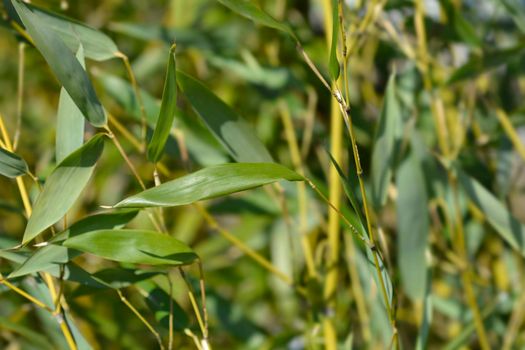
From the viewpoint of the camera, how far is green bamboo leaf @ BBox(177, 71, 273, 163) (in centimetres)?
→ 58

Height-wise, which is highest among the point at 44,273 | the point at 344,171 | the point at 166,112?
the point at 166,112

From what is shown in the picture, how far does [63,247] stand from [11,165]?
6cm

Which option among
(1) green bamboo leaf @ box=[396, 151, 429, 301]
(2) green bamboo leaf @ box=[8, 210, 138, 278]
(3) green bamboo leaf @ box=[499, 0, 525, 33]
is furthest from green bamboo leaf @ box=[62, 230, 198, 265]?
(3) green bamboo leaf @ box=[499, 0, 525, 33]

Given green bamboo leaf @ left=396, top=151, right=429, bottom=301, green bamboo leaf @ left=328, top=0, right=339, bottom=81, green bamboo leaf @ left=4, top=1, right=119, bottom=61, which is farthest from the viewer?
green bamboo leaf @ left=396, top=151, right=429, bottom=301

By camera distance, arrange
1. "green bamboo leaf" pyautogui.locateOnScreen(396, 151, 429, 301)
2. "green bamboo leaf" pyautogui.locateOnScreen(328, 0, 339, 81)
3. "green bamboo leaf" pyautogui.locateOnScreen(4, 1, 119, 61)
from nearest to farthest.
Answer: "green bamboo leaf" pyautogui.locateOnScreen(328, 0, 339, 81), "green bamboo leaf" pyautogui.locateOnScreen(4, 1, 119, 61), "green bamboo leaf" pyautogui.locateOnScreen(396, 151, 429, 301)

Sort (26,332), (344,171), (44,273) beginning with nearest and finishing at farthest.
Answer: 1. (44,273)
2. (26,332)
3. (344,171)

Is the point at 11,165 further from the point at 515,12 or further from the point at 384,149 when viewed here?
the point at 515,12

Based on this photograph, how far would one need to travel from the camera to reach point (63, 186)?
18.9 inches

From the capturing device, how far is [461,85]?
0.99 meters

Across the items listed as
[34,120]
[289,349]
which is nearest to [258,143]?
[289,349]

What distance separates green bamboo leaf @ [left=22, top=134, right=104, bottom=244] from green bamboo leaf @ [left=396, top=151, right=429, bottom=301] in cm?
31

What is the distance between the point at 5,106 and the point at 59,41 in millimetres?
981

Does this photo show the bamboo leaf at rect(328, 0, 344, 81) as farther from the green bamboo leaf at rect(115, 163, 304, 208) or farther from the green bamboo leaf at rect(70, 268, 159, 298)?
the green bamboo leaf at rect(70, 268, 159, 298)

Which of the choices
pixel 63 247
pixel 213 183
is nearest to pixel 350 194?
pixel 213 183
